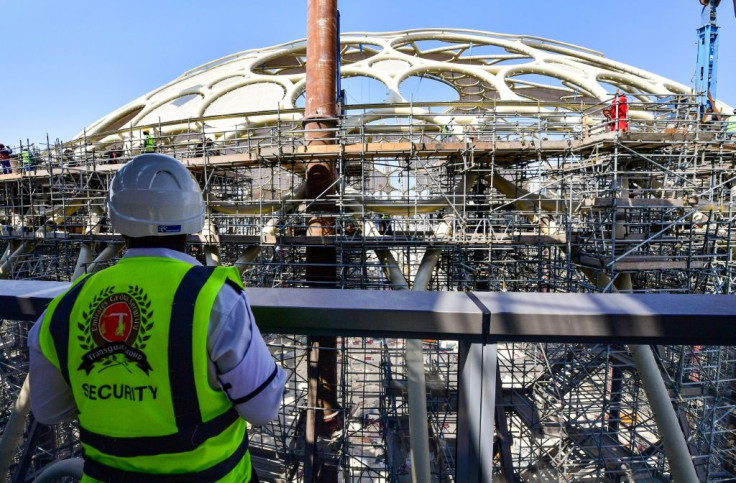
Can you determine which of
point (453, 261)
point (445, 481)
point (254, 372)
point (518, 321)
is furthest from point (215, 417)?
point (453, 261)

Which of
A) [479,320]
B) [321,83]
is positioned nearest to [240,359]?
[479,320]

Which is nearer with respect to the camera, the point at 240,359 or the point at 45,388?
the point at 240,359

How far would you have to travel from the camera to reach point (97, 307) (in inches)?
45.6

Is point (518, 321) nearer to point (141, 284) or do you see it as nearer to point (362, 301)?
point (362, 301)

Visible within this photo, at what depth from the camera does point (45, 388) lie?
4.24 ft

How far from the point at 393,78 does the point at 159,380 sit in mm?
15360

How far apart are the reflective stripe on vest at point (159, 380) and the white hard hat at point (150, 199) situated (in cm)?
13

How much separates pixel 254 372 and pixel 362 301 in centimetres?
40

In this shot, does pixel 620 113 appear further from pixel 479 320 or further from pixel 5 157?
pixel 5 157

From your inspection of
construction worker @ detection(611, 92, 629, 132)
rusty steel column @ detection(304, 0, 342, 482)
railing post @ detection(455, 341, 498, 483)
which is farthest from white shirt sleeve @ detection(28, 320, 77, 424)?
construction worker @ detection(611, 92, 629, 132)

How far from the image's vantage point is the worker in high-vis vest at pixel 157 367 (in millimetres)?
1113

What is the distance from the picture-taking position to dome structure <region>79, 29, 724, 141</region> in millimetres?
14242

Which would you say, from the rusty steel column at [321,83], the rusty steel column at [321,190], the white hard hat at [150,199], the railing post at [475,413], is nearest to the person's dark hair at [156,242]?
the white hard hat at [150,199]

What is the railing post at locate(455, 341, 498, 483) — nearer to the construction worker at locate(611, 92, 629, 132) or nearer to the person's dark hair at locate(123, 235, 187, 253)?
the person's dark hair at locate(123, 235, 187, 253)
